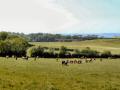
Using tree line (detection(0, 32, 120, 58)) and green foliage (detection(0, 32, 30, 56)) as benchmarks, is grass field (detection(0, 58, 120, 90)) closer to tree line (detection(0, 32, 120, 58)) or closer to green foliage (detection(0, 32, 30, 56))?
tree line (detection(0, 32, 120, 58))

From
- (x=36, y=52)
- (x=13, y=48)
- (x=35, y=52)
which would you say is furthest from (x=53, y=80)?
(x=13, y=48)

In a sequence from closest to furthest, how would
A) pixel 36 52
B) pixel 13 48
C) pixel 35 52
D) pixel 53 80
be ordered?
pixel 53 80
pixel 35 52
pixel 36 52
pixel 13 48

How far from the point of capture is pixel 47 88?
→ 1187 inches

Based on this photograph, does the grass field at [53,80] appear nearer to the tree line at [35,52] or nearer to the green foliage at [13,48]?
the tree line at [35,52]

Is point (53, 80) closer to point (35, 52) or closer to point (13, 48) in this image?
point (35, 52)

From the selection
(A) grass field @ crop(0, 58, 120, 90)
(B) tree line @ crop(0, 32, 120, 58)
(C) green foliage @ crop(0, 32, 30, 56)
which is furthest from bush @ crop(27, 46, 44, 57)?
(A) grass field @ crop(0, 58, 120, 90)

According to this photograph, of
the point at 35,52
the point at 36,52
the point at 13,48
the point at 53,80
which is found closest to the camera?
the point at 53,80

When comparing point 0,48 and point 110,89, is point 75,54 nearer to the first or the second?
point 0,48

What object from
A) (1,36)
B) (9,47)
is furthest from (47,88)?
(1,36)

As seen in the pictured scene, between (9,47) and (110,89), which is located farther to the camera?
(9,47)

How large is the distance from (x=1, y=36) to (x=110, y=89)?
157011mm

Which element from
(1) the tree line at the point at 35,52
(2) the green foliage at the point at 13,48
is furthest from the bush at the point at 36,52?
(2) the green foliage at the point at 13,48

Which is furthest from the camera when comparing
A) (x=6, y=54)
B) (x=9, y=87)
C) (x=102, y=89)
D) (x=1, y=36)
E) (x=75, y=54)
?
(x=1, y=36)

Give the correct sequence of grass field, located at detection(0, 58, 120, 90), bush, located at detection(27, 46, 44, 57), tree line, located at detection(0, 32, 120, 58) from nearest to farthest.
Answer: grass field, located at detection(0, 58, 120, 90), tree line, located at detection(0, 32, 120, 58), bush, located at detection(27, 46, 44, 57)
